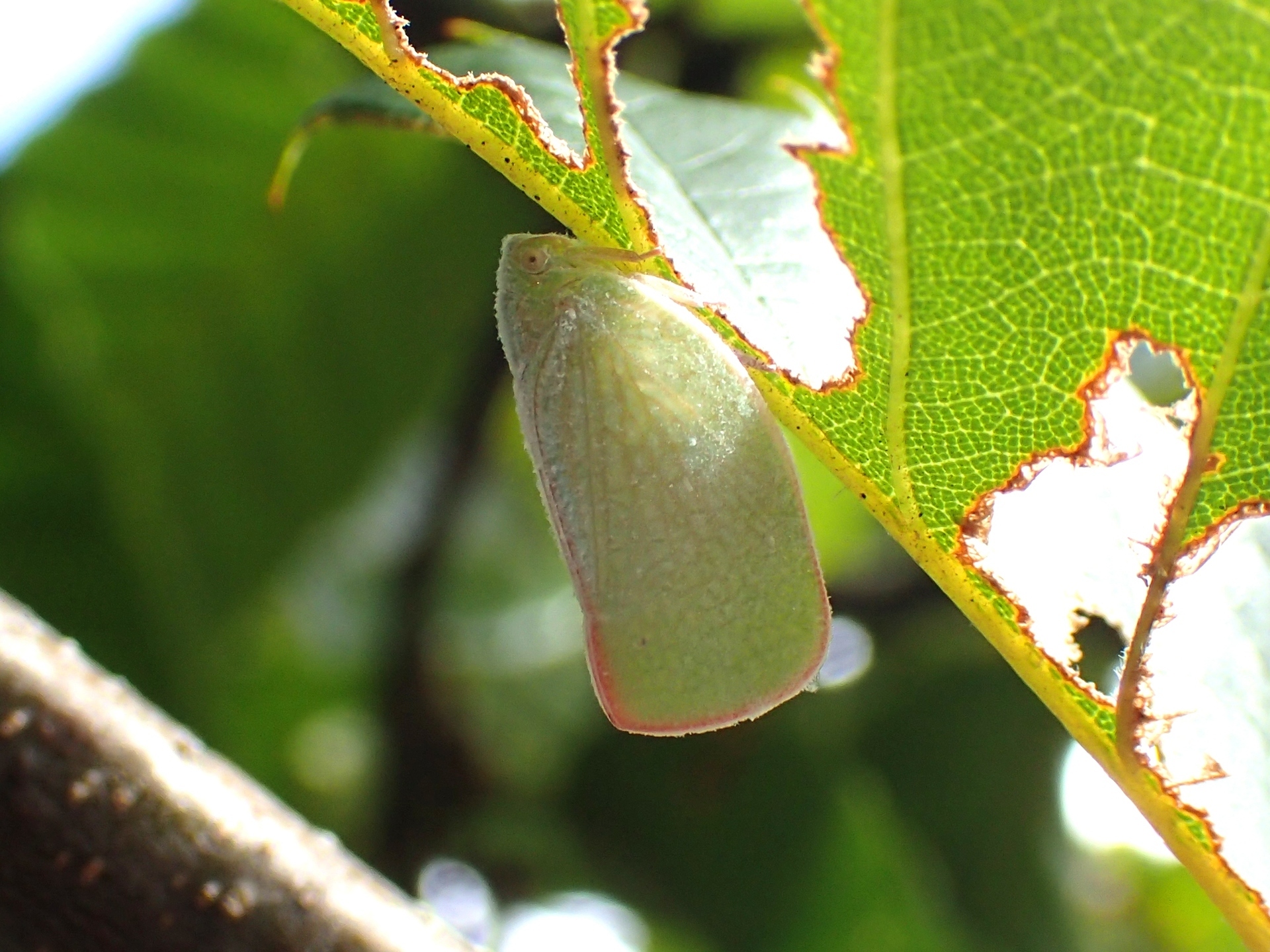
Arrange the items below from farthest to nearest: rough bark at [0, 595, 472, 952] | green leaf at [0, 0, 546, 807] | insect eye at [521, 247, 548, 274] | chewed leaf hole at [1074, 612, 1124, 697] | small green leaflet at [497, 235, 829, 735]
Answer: green leaf at [0, 0, 546, 807] < chewed leaf hole at [1074, 612, 1124, 697] < insect eye at [521, 247, 548, 274] < small green leaflet at [497, 235, 829, 735] < rough bark at [0, 595, 472, 952]

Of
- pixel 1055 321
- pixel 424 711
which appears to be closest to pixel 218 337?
pixel 424 711

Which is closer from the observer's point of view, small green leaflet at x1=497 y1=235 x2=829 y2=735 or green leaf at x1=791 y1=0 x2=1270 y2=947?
green leaf at x1=791 y1=0 x2=1270 y2=947

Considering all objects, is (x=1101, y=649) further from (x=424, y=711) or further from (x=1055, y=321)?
(x=1055, y=321)

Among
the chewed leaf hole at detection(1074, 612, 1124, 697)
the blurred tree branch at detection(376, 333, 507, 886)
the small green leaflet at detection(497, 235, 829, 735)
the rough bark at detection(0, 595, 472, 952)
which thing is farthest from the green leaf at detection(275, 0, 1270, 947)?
the blurred tree branch at detection(376, 333, 507, 886)

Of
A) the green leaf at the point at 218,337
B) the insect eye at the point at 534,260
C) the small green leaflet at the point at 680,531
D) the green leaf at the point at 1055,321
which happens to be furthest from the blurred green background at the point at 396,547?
the green leaf at the point at 1055,321

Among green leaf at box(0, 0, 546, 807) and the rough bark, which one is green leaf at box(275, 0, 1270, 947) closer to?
the rough bark

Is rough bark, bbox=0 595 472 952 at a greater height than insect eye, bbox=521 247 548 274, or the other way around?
insect eye, bbox=521 247 548 274

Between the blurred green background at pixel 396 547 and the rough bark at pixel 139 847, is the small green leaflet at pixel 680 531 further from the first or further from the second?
A: the blurred green background at pixel 396 547
